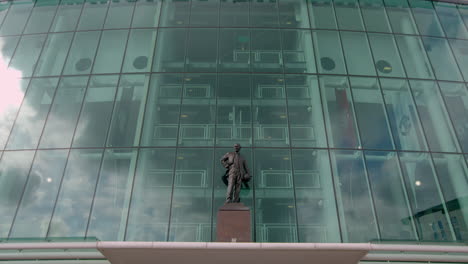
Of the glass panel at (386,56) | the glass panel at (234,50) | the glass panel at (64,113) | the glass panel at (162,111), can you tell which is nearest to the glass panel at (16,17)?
the glass panel at (64,113)

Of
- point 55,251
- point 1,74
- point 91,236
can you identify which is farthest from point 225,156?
point 1,74

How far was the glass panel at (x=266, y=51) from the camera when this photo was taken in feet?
59.2

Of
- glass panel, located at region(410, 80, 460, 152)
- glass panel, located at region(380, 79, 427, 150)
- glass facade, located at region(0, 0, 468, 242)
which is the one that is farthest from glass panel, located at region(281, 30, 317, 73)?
glass panel, located at region(410, 80, 460, 152)

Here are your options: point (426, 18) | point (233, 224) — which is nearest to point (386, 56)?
point (426, 18)

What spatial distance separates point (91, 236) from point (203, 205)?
434 cm

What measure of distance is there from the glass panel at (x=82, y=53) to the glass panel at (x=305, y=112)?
32.7 feet

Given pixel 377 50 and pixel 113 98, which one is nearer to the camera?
pixel 113 98

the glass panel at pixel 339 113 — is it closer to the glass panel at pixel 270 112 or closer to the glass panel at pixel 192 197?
the glass panel at pixel 270 112

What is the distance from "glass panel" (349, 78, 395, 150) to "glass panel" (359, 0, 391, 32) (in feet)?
12.2

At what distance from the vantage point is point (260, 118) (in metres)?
16.5

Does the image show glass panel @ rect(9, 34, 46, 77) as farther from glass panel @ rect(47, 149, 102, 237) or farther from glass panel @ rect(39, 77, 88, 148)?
glass panel @ rect(47, 149, 102, 237)

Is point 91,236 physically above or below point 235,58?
below

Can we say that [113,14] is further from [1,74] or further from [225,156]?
[225,156]

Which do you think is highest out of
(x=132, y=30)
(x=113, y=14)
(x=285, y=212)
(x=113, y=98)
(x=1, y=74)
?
(x=113, y=14)
